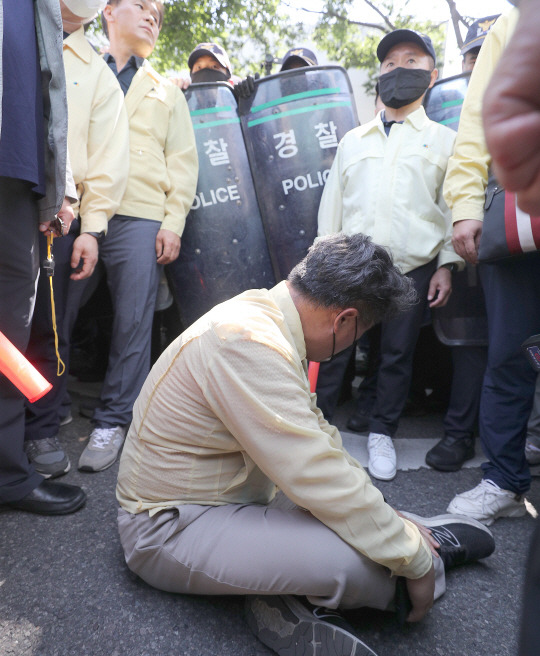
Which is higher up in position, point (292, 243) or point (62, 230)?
point (62, 230)

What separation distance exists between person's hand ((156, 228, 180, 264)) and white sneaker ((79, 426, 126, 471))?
0.79m

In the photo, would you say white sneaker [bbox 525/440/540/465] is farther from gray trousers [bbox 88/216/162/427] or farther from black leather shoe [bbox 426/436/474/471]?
gray trousers [bbox 88/216/162/427]

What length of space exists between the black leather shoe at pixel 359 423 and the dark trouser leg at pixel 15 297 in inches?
60.2

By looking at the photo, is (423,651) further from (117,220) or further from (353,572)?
(117,220)

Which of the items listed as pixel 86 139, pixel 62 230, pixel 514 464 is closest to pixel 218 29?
pixel 86 139

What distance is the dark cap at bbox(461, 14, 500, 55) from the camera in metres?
3.09

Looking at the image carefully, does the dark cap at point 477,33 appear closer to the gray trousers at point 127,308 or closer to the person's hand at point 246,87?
the person's hand at point 246,87

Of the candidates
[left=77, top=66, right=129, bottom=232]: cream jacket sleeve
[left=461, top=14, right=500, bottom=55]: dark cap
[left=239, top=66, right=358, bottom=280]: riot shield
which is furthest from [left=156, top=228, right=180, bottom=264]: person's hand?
[left=461, top=14, right=500, bottom=55]: dark cap

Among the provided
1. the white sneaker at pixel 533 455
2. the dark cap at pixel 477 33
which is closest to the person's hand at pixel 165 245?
the white sneaker at pixel 533 455

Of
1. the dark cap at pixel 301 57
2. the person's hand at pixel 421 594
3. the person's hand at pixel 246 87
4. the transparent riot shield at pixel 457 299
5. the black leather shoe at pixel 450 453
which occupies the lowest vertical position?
the black leather shoe at pixel 450 453

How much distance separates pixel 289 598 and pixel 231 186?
6.84 ft

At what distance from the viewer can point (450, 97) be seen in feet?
9.37

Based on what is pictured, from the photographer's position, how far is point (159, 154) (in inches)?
102

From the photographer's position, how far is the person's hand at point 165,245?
251 centimetres
